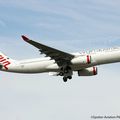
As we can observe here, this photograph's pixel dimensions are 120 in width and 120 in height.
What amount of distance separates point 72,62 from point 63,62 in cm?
171

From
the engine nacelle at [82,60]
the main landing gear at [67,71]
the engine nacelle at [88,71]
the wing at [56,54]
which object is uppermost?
the wing at [56,54]

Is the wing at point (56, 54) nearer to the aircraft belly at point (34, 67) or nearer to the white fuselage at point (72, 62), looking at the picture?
the white fuselage at point (72, 62)

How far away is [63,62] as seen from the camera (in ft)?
242

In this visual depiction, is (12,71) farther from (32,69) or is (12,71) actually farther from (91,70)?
(91,70)

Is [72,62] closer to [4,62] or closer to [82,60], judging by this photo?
[82,60]

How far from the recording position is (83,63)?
7131 cm

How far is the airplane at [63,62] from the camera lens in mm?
70938

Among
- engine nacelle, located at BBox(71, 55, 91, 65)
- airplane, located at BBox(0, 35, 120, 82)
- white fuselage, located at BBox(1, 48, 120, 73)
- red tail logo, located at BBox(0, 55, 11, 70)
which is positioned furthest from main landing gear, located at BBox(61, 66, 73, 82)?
red tail logo, located at BBox(0, 55, 11, 70)

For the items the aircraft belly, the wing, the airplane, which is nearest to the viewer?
the wing

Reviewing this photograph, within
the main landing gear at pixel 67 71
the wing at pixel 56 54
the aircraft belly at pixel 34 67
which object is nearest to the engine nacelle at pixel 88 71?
the main landing gear at pixel 67 71

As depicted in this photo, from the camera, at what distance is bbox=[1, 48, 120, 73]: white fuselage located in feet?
233

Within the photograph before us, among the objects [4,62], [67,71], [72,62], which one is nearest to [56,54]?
[72,62]

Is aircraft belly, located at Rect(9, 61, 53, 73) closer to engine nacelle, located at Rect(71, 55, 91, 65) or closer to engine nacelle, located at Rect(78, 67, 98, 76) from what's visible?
engine nacelle, located at Rect(71, 55, 91, 65)

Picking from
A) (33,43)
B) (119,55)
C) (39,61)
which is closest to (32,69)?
(39,61)
